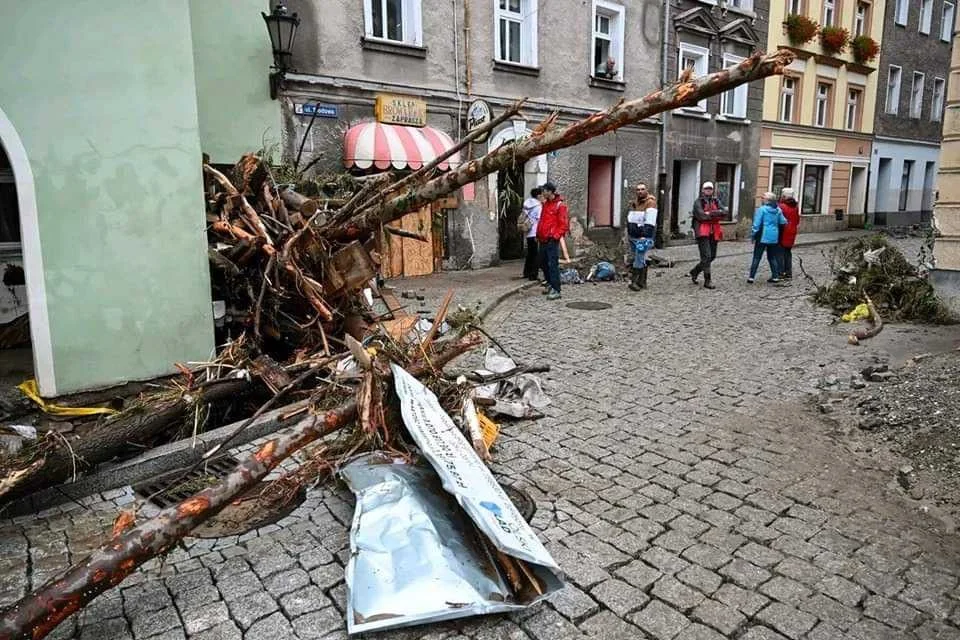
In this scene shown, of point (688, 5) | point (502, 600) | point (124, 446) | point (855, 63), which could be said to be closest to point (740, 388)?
point (502, 600)

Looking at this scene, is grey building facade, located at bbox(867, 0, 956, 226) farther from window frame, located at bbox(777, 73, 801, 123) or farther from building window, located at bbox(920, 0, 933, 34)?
window frame, located at bbox(777, 73, 801, 123)

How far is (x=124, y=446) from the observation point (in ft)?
15.0

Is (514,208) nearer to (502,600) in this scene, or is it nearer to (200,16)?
(200,16)

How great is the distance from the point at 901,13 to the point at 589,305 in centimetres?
2429

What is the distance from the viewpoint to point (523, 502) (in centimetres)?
387

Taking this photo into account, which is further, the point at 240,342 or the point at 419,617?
the point at 240,342

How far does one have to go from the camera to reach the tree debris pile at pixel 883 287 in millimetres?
8438

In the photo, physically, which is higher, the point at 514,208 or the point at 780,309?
the point at 514,208

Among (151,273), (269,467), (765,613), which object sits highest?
(151,273)

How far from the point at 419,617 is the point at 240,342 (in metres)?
3.84

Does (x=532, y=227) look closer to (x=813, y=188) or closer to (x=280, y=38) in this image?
(x=280, y=38)

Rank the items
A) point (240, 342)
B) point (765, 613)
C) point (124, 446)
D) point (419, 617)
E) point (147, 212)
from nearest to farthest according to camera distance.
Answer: point (419, 617) → point (765, 613) → point (124, 446) → point (147, 212) → point (240, 342)

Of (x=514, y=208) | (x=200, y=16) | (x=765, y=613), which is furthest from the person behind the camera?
(x=514, y=208)

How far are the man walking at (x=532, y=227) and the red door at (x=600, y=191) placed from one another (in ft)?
17.5
